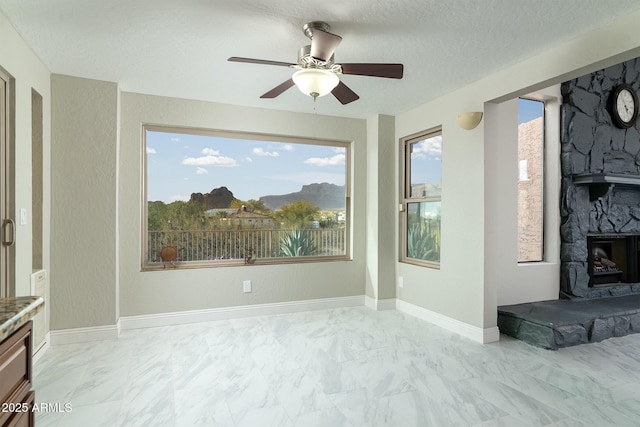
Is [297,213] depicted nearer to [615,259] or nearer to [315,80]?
[315,80]

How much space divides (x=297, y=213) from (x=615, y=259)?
161 inches

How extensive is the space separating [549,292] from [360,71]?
3.48m

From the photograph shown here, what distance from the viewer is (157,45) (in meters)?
2.83

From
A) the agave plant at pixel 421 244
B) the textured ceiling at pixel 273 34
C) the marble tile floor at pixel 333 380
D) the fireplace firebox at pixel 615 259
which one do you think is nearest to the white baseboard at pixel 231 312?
the marble tile floor at pixel 333 380

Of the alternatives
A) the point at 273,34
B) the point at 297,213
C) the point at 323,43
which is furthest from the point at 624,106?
the point at 273,34

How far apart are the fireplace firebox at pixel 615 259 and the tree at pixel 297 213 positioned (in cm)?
343

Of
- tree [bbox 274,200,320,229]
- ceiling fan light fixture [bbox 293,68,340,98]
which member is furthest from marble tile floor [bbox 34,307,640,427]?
ceiling fan light fixture [bbox 293,68,340,98]

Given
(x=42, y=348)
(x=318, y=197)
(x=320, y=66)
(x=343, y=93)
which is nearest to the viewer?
(x=320, y=66)

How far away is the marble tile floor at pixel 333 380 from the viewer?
2213 millimetres

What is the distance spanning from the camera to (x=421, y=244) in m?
4.46

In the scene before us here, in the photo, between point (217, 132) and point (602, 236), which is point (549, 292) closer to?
point (602, 236)

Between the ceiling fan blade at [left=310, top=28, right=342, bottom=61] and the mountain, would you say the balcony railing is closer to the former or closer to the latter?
the mountain

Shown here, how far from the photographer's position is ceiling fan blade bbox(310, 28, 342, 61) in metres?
2.29

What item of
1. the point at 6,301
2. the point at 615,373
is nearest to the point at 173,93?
the point at 6,301
